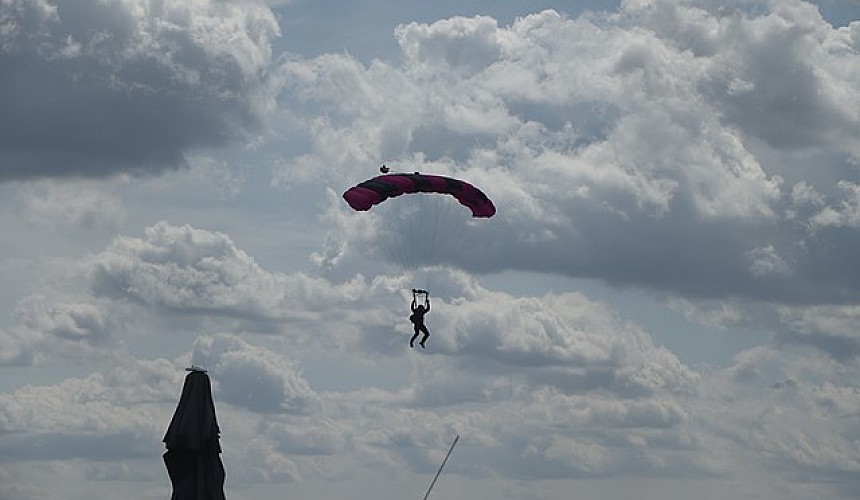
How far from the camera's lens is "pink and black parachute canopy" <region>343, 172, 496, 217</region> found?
69.7 meters

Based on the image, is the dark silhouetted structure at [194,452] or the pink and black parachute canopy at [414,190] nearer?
the dark silhouetted structure at [194,452]

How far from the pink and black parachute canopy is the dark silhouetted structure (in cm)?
3591

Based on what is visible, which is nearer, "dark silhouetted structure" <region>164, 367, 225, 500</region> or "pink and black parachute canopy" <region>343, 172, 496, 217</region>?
"dark silhouetted structure" <region>164, 367, 225, 500</region>

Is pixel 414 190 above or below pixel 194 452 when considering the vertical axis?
above

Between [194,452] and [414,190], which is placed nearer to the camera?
[194,452]

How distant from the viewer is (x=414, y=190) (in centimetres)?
7156

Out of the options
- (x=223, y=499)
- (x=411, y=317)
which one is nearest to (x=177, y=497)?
(x=223, y=499)

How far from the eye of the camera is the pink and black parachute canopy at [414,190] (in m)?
69.7

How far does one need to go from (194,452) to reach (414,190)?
39.5 m

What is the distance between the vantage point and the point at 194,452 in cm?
3309

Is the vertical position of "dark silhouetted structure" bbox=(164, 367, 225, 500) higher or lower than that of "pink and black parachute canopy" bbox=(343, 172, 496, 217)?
lower

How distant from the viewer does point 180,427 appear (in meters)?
33.1

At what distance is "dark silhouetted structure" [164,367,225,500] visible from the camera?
33031 mm

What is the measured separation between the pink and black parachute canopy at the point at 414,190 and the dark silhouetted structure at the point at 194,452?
35.9 m
